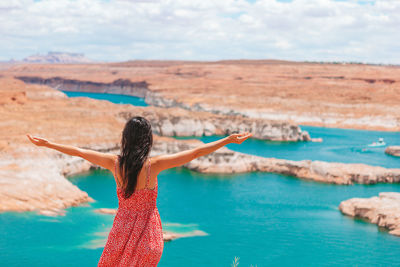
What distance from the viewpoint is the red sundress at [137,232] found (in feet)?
13.4

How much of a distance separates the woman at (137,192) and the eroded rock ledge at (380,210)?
88.4 feet

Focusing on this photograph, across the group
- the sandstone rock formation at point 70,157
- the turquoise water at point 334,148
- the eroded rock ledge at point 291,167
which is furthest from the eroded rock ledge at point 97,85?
the eroded rock ledge at point 291,167

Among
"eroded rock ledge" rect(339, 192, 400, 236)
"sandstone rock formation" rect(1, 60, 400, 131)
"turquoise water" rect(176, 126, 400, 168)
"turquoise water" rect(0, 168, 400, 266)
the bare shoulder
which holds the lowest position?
"turquoise water" rect(0, 168, 400, 266)

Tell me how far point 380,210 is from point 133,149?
2965cm

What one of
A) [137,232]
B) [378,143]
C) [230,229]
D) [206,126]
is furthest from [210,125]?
[137,232]

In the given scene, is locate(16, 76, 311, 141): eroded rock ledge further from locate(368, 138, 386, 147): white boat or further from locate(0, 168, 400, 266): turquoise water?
locate(0, 168, 400, 266): turquoise water

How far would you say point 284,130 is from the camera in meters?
66.5

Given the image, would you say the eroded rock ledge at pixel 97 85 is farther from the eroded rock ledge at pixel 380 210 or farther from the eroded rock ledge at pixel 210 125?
the eroded rock ledge at pixel 380 210

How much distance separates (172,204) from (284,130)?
36302 millimetres

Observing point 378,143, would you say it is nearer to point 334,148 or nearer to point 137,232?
point 334,148

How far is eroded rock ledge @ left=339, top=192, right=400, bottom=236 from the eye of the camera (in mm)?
28875

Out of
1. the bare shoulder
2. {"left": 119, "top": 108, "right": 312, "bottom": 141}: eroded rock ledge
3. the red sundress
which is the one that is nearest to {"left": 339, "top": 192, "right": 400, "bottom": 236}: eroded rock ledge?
the red sundress

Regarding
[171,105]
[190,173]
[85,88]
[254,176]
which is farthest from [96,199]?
[85,88]

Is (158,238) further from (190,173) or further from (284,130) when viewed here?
(284,130)
